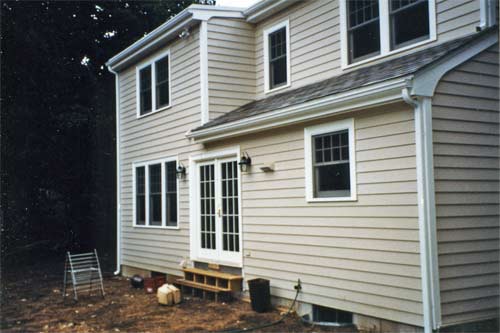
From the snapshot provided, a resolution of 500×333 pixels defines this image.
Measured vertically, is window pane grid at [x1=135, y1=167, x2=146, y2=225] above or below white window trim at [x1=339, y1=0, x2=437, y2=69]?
below

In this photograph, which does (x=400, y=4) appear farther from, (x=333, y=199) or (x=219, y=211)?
(x=219, y=211)

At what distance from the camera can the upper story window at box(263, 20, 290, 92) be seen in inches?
399

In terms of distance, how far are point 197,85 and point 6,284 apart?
23.5 feet

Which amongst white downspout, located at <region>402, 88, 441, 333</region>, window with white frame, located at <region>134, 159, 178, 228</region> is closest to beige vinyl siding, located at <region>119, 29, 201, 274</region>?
window with white frame, located at <region>134, 159, 178, 228</region>

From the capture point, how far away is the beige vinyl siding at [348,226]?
639 cm

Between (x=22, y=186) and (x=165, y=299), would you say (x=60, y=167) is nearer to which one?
(x=22, y=186)

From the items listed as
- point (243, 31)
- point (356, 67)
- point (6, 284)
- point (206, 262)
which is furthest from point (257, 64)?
point (6, 284)

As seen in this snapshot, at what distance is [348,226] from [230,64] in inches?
195

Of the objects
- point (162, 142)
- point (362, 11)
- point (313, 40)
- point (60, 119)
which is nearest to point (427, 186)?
point (362, 11)

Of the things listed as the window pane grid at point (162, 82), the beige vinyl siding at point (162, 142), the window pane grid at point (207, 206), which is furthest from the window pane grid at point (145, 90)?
the window pane grid at point (207, 206)

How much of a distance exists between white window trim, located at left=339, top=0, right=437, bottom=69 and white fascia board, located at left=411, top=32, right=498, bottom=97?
83cm

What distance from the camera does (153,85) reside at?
1261 cm

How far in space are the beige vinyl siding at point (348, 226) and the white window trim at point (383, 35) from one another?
59.5 inches

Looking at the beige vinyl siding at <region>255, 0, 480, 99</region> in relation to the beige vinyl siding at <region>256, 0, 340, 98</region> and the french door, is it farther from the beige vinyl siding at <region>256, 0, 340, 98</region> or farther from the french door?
the french door
